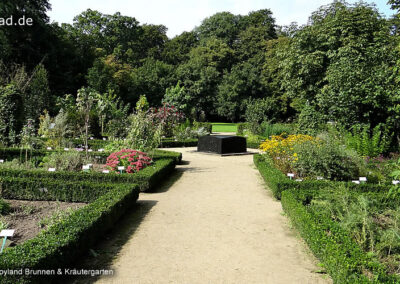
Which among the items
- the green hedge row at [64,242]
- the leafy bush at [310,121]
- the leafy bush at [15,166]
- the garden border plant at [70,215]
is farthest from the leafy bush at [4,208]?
the leafy bush at [310,121]

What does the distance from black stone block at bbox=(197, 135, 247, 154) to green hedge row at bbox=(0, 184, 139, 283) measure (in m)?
8.38

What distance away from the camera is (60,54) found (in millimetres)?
27844

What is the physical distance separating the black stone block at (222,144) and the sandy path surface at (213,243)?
594 centimetres

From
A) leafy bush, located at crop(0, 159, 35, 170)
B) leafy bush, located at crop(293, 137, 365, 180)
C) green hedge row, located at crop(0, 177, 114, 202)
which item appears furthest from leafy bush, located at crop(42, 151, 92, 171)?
leafy bush, located at crop(293, 137, 365, 180)

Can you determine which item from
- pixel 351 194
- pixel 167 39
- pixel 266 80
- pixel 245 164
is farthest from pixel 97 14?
pixel 351 194

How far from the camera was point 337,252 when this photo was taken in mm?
3279

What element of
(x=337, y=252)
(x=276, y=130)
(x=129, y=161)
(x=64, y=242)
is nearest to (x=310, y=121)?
(x=276, y=130)

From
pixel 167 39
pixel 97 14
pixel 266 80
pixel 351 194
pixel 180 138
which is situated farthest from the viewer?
pixel 167 39

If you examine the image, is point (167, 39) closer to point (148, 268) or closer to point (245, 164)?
point (245, 164)

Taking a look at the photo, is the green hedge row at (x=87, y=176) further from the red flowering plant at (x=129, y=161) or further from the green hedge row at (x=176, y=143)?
the green hedge row at (x=176, y=143)

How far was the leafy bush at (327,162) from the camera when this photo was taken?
717 centimetres

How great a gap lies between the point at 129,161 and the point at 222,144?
579cm

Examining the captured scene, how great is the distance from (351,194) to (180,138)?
503 inches

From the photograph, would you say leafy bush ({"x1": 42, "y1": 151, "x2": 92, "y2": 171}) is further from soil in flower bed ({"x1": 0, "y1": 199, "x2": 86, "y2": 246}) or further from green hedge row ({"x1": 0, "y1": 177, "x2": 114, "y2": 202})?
soil in flower bed ({"x1": 0, "y1": 199, "x2": 86, "y2": 246})
